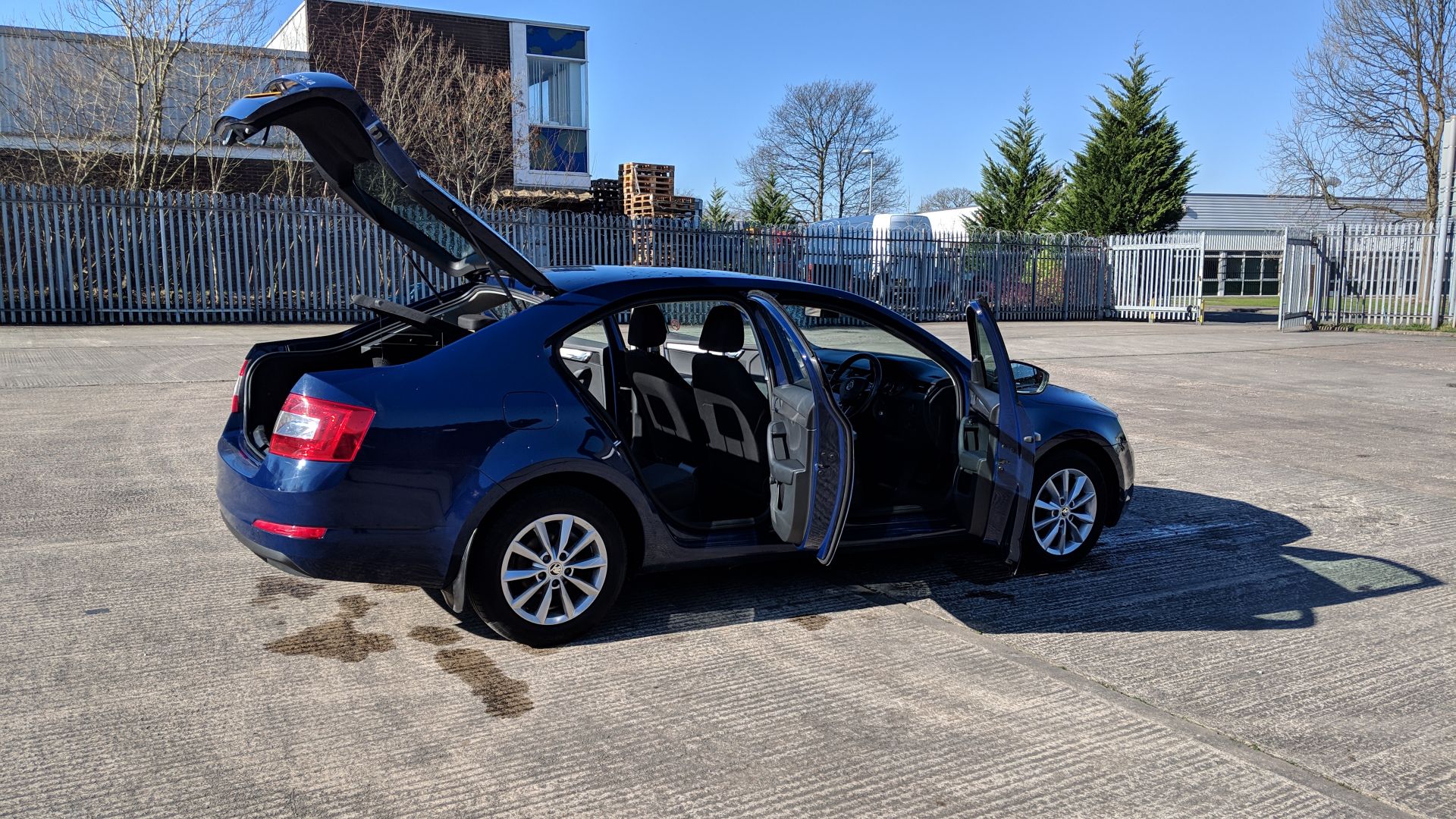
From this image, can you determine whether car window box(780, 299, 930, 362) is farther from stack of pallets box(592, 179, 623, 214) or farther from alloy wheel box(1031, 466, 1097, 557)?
stack of pallets box(592, 179, 623, 214)

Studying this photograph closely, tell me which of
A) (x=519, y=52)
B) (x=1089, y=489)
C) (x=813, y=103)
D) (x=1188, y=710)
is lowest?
(x=1188, y=710)

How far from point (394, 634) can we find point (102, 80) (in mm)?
22345

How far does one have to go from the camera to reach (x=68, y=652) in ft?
12.9

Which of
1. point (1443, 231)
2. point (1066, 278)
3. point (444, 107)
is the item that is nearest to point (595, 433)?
point (1443, 231)

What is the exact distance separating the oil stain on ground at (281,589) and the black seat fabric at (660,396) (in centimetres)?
163

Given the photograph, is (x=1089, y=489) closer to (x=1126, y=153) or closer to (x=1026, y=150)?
(x=1126, y=153)

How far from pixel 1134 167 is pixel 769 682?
3323 centimetres

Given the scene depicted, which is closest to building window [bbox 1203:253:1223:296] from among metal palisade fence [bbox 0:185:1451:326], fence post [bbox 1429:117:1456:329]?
metal palisade fence [bbox 0:185:1451:326]

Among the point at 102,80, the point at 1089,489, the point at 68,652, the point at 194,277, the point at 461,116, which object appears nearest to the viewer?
the point at 68,652

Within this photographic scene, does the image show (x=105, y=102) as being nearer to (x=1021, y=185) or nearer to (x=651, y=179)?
(x=651, y=179)

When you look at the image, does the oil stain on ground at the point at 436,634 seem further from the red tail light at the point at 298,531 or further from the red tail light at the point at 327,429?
the red tail light at the point at 327,429

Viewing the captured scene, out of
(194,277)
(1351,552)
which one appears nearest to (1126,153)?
(194,277)

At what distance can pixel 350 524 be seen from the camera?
375cm

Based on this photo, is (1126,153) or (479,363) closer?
(479,363)
